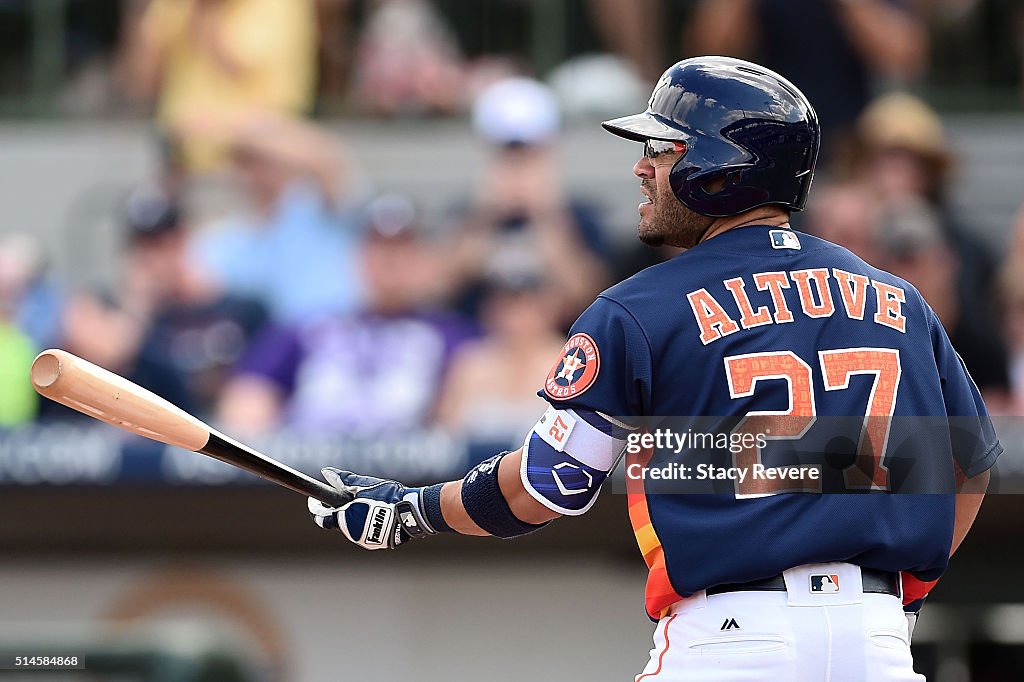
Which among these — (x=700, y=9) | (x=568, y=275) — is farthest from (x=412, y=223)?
(x=700, y=9)

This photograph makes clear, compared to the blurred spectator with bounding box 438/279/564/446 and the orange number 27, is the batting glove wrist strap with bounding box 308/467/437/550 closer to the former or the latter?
the orange number 27

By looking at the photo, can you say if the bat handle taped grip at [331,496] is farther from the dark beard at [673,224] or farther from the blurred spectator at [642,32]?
the blurred spectator at [642,32]

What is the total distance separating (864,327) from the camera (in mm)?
2988

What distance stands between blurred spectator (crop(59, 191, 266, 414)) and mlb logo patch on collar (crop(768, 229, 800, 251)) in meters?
3.72

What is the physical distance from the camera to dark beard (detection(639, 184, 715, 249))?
10.4 ft

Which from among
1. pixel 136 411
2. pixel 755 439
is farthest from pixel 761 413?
pixel 136 411

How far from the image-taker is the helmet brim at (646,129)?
124 inches

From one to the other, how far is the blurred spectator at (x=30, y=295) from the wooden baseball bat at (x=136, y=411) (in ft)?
12.4

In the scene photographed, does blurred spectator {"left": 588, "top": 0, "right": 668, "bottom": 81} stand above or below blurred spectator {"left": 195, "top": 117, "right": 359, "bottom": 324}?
above

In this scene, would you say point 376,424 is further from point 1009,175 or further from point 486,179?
point 1009,175

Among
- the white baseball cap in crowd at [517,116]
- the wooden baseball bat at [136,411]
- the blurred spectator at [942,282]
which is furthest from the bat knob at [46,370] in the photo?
the white baseball cap in crowd at [517,116]

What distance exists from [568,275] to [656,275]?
373 cm

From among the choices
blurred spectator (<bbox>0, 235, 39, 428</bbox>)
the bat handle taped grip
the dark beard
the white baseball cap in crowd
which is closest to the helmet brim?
the dark beard

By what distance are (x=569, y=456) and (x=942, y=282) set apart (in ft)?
12.3
